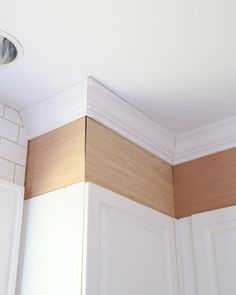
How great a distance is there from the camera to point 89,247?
4.03 ft

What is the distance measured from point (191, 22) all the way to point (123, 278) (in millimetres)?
753

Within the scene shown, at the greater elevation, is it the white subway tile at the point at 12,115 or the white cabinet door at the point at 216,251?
the white subway tile at the point at 12,115

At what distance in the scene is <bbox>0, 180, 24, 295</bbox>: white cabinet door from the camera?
1.31 meters

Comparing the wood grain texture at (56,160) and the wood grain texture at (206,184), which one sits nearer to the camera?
the wood grain texture at (56,160)

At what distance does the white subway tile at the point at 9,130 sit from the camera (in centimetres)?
150

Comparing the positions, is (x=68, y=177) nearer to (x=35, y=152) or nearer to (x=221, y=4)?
(x=35, y=152)

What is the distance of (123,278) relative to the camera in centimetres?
132

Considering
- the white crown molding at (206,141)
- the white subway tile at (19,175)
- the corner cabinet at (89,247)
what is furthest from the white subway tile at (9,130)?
the white crown molding at (206,141)

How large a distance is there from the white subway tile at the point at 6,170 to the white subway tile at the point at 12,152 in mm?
18

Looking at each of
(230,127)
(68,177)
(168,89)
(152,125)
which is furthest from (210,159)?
(68,177)

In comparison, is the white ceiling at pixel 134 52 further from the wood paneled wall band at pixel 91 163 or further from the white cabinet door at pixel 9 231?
the white cabinet door at pixel 9 231

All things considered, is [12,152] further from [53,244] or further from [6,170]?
[53,244]

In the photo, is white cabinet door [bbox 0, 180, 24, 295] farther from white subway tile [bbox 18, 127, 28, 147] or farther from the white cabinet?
the white cabinet

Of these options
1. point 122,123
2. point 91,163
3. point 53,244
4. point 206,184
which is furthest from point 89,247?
point 206,184
